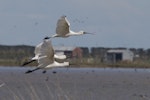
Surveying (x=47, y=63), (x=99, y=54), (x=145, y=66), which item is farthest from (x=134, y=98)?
(x=99, y=54)

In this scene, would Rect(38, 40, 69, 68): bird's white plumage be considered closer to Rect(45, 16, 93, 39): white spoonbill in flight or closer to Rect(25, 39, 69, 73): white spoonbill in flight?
Rect(25, 39, 69, 73): white spoonbill in flight

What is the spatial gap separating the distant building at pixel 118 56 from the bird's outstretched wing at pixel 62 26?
99390 mm

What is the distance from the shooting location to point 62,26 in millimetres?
22109

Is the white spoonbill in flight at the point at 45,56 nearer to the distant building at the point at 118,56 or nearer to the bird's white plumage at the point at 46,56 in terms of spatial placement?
the bird's white plumage at the point at 46,56

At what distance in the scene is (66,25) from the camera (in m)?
22.4

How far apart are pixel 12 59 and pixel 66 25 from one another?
10172 cm

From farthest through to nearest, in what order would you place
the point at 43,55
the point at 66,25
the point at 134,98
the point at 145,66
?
the point at 145,66
the point at 134,98
the point at 66,25
the point at 43,55

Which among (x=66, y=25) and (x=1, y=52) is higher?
(x=66, y=25)

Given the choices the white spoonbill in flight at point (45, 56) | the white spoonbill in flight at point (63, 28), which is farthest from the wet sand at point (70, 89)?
the white spoonbill in flight at point (63, 28)

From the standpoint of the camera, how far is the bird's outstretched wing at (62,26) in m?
21.8

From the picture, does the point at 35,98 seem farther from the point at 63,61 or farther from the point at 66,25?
the point at 66,25

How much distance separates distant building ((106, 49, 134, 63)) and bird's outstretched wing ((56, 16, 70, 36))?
99.4 m

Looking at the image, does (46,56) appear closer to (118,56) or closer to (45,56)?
(45,56)

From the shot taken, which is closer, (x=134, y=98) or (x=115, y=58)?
(x=134, y=98)
